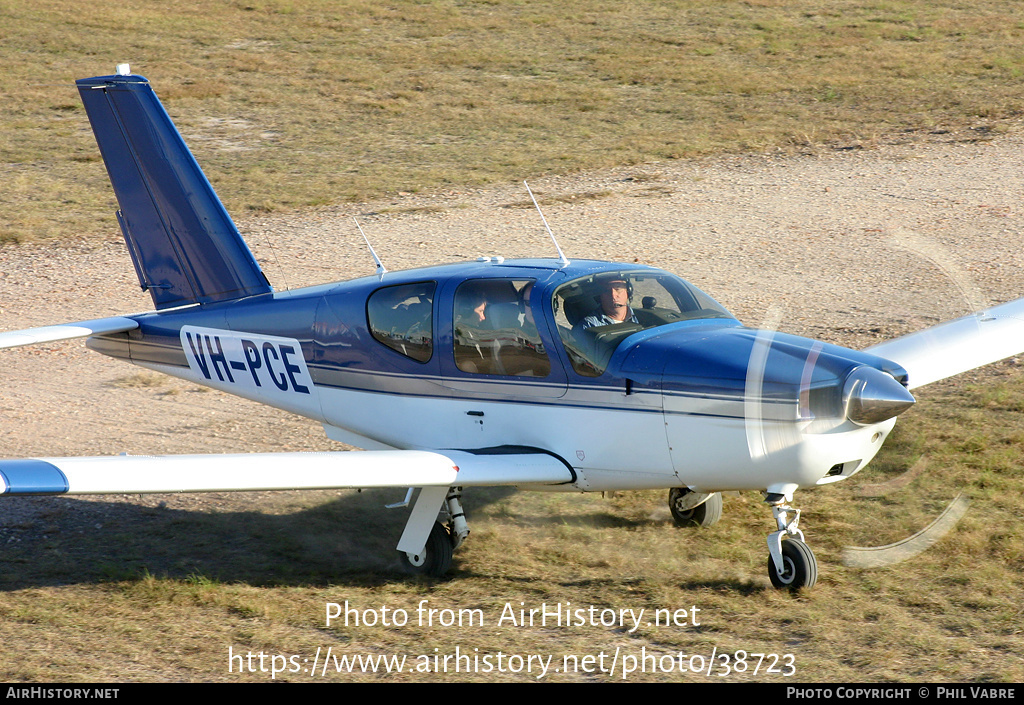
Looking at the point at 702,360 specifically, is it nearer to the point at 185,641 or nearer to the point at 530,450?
the point at 530,450

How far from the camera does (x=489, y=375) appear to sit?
7.03 m

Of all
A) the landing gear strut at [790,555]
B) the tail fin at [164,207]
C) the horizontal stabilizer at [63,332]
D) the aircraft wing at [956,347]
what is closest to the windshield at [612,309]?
the landing gear strut at [790,555]

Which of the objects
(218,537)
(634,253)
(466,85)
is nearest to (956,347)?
(218,537)

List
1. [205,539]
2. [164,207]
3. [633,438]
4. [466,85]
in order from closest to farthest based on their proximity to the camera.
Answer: [633,438]
[205,539]
[164,207]
[466,85]

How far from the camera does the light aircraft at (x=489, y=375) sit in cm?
599

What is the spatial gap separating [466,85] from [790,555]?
2196 centimetres

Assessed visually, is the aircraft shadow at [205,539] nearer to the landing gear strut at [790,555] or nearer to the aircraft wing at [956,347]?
the landing gear strut at [790,555]

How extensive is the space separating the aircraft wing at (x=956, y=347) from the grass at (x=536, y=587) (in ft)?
2.00

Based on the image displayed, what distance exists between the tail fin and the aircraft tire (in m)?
4.93

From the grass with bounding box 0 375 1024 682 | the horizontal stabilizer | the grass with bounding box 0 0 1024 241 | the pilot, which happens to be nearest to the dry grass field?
the grass with bounding box 0 375 1024 682

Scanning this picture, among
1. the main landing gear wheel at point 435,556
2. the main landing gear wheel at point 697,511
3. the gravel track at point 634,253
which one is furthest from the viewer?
the gravel track at point 634,253

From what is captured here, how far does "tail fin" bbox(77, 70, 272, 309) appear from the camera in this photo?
29.3ft

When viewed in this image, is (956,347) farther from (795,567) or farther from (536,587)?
(536,587)
